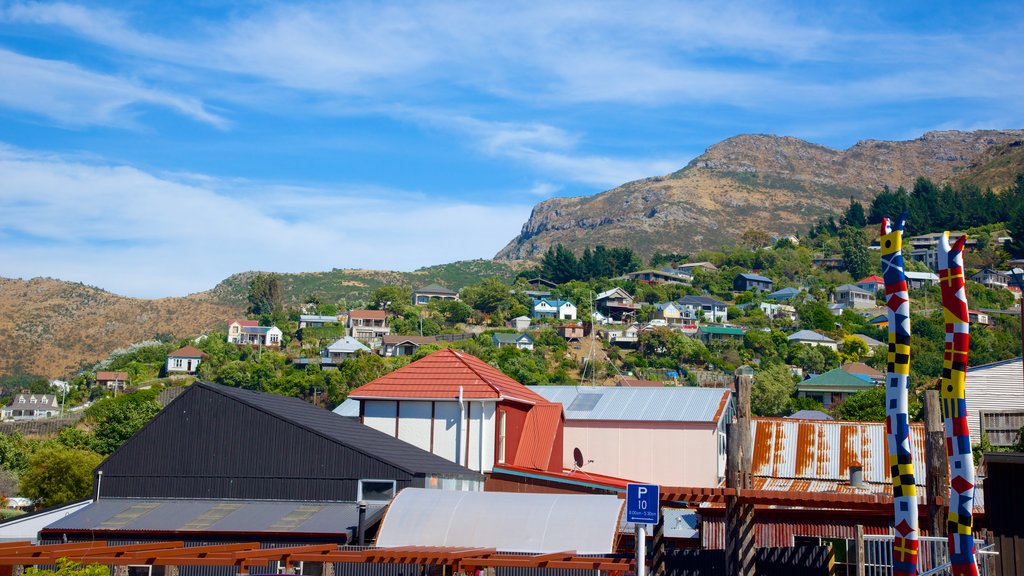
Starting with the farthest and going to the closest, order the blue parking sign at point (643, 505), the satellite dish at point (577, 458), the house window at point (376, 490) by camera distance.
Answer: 1. the satellite dish at point (577, 458)
2. the house window at point (376, 490)
3. the blue parking sign at point (643, 505)

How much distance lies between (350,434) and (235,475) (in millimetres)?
3454

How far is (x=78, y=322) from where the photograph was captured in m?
176

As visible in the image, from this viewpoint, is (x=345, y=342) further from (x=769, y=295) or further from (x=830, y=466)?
(x=830, y=466)

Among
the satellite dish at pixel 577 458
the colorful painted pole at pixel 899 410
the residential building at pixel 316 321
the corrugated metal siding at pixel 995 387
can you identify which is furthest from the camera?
the residential building at pixel 316 321

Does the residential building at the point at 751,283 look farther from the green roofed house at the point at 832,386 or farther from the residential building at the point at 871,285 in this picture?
the green roofed house at the point at 832,386

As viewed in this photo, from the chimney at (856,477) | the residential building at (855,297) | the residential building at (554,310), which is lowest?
the chimney at (856,477)

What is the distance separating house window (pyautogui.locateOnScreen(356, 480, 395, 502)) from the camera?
2764 centimetres

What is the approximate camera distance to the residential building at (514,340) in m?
111

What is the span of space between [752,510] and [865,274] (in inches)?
5939

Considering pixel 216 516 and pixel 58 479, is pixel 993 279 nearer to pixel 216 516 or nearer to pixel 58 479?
pixel 58 479

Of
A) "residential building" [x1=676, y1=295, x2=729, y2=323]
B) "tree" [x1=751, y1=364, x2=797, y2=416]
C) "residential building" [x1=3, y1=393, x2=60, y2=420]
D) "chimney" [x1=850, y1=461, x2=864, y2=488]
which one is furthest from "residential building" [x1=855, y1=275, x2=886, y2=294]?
"chimney" [x1=850, y1=461, x2=864, y2=488]

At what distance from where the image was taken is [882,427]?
4281 cm

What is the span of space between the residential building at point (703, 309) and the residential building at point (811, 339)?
43.0 feet

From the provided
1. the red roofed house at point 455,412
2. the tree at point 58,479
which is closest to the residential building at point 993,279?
the red roofed house at point 455,412
